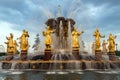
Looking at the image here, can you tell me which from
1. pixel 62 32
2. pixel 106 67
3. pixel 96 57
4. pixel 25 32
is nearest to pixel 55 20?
pixel 62 32

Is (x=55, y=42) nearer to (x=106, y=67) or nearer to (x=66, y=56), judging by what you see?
(x=66, y=56)

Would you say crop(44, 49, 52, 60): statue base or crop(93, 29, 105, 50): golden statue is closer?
crop(44, 49, 52, 60): statue base

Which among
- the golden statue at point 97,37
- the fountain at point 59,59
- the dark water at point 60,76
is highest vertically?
the golden statue at point 97,37

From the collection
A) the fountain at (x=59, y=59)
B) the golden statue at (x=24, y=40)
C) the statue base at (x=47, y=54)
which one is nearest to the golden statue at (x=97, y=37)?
the fountain at (x=59, y=59)

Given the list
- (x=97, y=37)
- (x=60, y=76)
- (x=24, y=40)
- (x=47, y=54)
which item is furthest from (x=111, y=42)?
(x=60, y=76)

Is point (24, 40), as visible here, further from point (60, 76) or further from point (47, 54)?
point (60, 76)

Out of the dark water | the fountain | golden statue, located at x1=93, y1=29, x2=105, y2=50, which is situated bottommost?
the dark water

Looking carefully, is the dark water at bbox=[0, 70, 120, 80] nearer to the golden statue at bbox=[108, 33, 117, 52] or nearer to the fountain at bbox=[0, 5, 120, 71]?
the fountain at bbox=[0, 5, 120, 71]

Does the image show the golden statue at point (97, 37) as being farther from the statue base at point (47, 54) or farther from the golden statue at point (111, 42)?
the statue base at point (47, 54)

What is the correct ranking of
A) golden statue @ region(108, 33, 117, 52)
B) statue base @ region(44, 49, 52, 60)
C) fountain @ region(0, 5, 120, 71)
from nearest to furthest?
fountain @ region(0, 5, 120, 71)
statue base @ region(44, 49, 52, 60)
golden statue @ region(108, 33, 117, 52)

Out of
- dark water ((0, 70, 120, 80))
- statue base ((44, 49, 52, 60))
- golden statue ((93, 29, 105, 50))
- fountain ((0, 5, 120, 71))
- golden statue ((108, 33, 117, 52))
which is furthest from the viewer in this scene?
golden statue ((108, 33, 117, 52))

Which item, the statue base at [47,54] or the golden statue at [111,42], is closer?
the statue base at [47,54]

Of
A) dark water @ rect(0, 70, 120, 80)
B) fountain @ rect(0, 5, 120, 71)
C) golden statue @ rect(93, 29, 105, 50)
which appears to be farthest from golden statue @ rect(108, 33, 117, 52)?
dark water @ rect(0, 70, 120, 80)

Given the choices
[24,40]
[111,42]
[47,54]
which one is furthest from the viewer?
[111,42]
